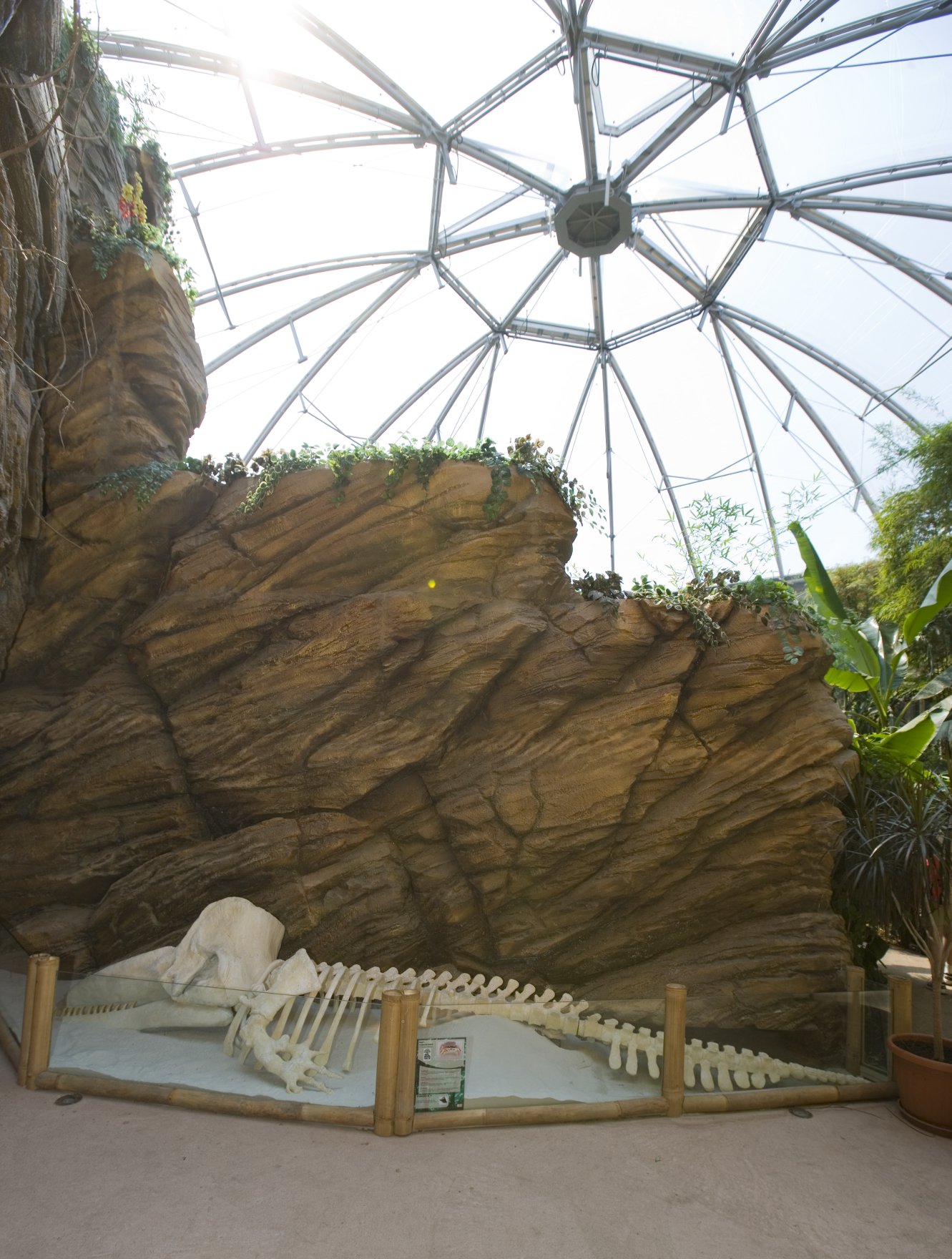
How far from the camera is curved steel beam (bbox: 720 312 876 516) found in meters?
15.5

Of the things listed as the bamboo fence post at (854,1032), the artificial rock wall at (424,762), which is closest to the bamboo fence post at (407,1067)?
the artificial rock wall at (424,762)

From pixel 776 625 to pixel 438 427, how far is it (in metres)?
9.87

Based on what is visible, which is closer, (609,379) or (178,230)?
(178,230)

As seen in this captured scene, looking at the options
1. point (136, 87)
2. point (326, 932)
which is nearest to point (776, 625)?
point (326, 932)

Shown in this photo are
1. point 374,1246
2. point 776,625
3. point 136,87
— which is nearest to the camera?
point 374,1246

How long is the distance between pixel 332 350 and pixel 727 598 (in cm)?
979

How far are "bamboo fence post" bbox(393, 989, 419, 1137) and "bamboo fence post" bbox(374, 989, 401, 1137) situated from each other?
1.2 inches

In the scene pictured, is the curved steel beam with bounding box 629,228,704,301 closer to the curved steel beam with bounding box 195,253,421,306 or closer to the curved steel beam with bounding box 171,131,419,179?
the curved steel beam with bounding box 171,131,419,179

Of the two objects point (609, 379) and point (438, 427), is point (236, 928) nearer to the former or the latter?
point (438, 427)

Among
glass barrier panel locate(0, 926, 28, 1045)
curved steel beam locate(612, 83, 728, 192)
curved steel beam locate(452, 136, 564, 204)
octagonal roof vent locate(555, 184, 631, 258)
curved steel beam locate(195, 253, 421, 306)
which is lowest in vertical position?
glass barrier panel locate(0, 926, 28, 1045)

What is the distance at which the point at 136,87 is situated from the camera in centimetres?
1220

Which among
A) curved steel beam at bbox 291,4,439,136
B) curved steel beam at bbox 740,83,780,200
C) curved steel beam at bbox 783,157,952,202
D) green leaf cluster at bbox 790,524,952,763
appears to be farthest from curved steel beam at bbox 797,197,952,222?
curved steel beam at bbox 291,4,439,136

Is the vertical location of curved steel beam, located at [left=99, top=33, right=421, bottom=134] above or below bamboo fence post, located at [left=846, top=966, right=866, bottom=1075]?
above

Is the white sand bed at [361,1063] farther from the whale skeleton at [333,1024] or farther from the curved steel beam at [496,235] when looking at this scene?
the curved steel beam at [496,235]
